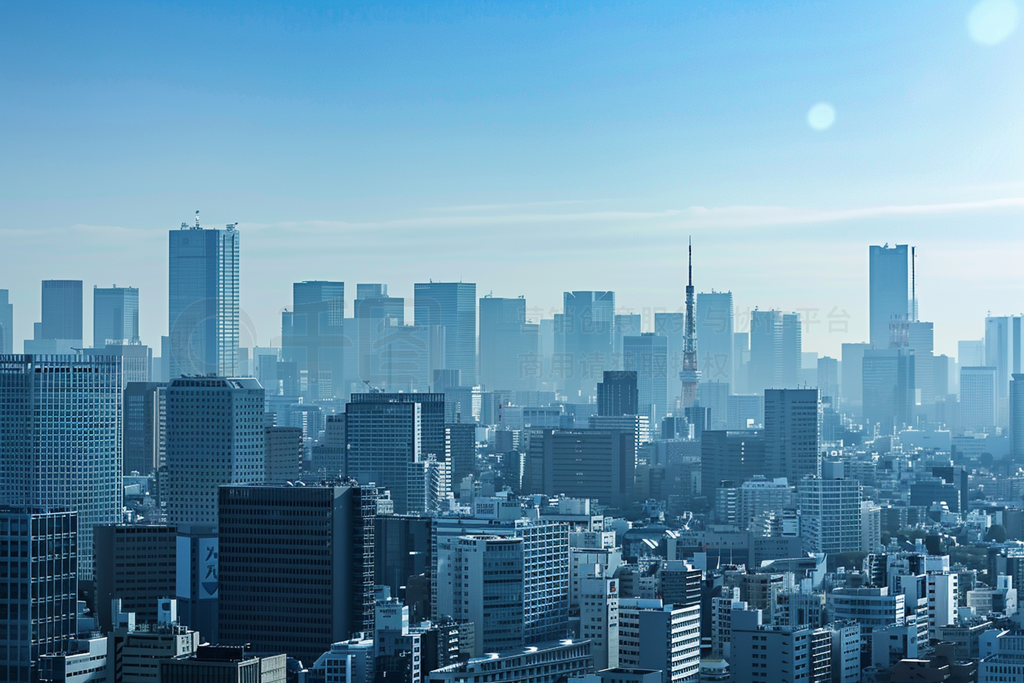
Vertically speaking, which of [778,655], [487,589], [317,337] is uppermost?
[317,337]

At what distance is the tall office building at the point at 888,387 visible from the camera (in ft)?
202

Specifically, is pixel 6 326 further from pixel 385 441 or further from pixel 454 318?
pixel 454 318

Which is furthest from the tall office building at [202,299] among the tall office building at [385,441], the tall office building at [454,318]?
the tall office building at [454,318]

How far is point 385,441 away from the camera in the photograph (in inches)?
1411

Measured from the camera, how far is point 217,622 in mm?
19016

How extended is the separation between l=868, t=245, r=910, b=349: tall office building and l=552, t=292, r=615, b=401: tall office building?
9.24m

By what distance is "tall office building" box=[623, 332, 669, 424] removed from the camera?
55.1 metres

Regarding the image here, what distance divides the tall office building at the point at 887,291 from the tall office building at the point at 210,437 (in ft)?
99.3

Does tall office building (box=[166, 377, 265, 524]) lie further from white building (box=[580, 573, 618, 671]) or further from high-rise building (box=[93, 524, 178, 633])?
white building (box=[580, 573, 618, 671])

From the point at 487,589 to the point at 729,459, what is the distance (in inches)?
934

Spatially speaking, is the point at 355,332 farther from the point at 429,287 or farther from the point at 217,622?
the point at 217,622

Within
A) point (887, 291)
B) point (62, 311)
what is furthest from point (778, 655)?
point (887, 291)

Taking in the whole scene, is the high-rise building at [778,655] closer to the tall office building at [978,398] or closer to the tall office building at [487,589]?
the tall office building at [487,589]

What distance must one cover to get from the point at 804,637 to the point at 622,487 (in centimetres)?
2385
